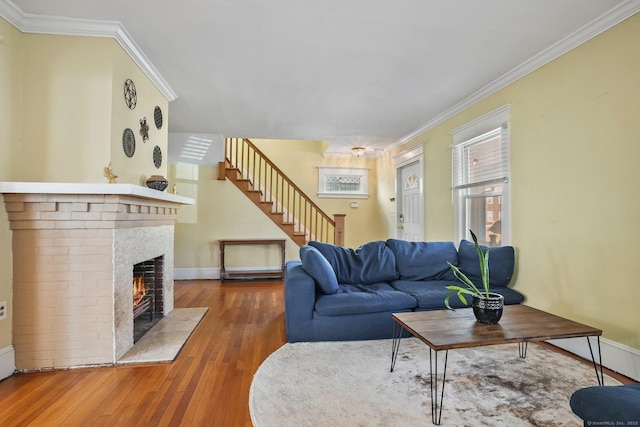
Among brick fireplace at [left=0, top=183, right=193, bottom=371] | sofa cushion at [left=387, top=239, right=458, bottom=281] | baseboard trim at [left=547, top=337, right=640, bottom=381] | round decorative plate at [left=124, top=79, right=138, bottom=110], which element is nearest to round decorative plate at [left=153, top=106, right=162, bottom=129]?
round decorative plate at [left=124, top=79, right=138, bottom=110]

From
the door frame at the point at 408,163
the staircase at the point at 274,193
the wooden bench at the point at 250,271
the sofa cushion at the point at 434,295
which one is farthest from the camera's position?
the staircase at the point at 274,193

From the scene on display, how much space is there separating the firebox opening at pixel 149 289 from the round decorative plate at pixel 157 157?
100 cm

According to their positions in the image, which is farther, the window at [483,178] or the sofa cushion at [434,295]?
the window at [483,178]

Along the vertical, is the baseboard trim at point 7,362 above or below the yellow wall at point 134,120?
below

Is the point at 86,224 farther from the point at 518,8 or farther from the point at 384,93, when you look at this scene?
the point at 518,8

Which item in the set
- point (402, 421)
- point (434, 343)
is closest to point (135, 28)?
point (434, 343)

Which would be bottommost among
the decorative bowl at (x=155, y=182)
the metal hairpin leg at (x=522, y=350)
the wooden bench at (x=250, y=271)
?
the metal hairpin leg at (x=522, y=350)

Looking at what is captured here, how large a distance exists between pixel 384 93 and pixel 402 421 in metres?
3.15

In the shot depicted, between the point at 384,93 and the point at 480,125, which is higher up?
the point at 384,93

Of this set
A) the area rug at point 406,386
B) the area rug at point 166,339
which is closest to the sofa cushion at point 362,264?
the area rug at point 406,386

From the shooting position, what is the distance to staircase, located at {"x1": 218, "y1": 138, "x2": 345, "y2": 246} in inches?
227

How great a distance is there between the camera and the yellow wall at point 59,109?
220 cm

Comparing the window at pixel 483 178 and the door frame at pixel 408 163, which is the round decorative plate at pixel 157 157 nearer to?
the window at pixel 483 178

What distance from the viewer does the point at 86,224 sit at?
226 centimetres
